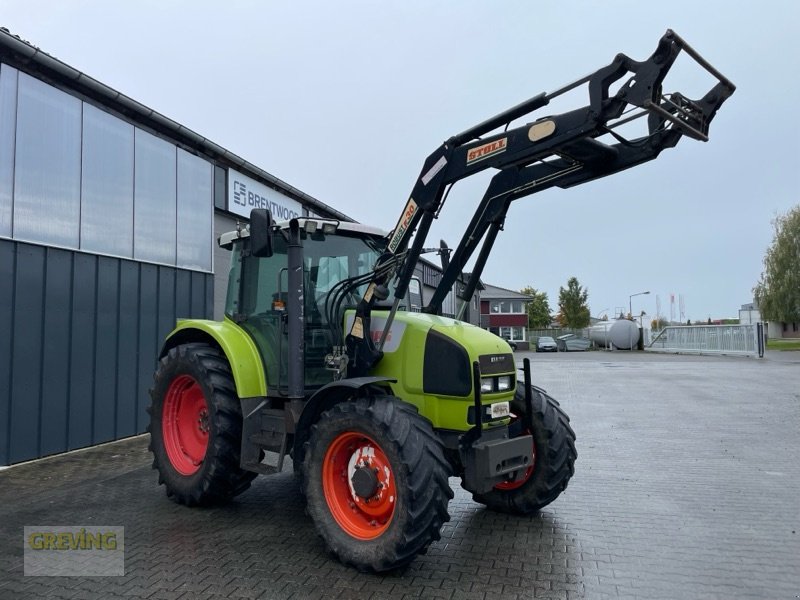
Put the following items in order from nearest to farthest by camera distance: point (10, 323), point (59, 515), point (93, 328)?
point (59, 515)
point (10, 323)
point (93, 328)

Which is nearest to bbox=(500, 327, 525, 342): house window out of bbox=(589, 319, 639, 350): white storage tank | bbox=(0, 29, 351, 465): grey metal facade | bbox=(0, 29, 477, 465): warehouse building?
bbox=(589, 319, 639, 350): white storage tank

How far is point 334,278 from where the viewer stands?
16.6ft

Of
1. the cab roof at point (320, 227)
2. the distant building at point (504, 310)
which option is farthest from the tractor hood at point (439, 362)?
the distant building at point (504, 310)

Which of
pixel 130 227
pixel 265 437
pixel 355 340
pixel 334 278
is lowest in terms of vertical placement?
pixel 265 437

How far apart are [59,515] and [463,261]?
4.12m

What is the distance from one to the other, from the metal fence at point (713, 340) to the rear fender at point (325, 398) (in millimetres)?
30875

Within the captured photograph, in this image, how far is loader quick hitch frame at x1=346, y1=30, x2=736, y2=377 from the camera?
11.8ft

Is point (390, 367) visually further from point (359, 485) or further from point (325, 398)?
point (359, 485)

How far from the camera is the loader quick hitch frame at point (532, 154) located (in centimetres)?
359

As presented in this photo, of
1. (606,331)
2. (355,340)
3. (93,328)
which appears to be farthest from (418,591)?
(606,331)

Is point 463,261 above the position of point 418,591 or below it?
above

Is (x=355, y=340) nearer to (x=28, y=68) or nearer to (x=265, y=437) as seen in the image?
(x=265, y=437)

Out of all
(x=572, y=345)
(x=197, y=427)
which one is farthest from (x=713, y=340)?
(x=197, y=427)

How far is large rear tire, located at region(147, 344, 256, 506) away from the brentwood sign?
5891 mm
